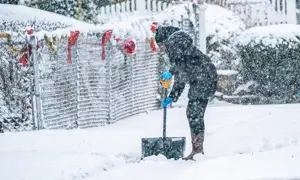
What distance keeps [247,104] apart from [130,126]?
323 centimetres

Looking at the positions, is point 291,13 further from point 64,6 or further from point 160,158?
point 160,158

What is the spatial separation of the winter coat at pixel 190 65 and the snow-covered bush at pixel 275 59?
5.31m

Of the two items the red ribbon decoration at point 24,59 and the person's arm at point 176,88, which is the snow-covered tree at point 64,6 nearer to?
the red ribbon decoration at point 24,59

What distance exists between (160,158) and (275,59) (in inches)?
228

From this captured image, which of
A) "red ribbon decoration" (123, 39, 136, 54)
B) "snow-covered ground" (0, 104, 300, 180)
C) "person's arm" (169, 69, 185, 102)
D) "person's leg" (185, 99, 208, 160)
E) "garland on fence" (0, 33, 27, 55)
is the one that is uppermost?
"garland on fence" (0, 33, 27, 55)

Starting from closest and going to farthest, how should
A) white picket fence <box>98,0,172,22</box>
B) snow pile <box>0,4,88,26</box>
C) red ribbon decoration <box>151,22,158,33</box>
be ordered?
red ribbon decoration <box>151,22,158,33</box>, snow pile <box>0,4,88,26</box>, white picket fence <box>98,0,172,22</box>

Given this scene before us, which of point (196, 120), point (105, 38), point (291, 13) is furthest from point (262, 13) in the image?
point (196, 120)

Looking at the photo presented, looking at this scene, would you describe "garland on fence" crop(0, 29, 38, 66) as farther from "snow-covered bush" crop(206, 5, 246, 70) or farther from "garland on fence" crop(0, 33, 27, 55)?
"snow-covered bush" crop(206, 5, 246, 70)

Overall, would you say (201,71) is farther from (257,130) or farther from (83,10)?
(83,10)

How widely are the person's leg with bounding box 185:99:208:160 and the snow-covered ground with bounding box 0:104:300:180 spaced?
0.17 metres

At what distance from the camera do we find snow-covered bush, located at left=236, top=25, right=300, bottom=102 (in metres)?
13.3


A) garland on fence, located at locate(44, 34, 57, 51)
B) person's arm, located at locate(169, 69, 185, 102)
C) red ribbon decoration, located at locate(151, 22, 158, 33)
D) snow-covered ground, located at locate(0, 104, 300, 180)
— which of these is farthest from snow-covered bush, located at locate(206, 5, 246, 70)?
person's arm, located at locate(169, 69, 185, 102)

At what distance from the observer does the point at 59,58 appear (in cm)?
1042

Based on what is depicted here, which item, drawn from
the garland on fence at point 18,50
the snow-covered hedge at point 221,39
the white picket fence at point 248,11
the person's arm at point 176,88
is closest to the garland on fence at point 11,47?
the garland on fence at point 18,50
